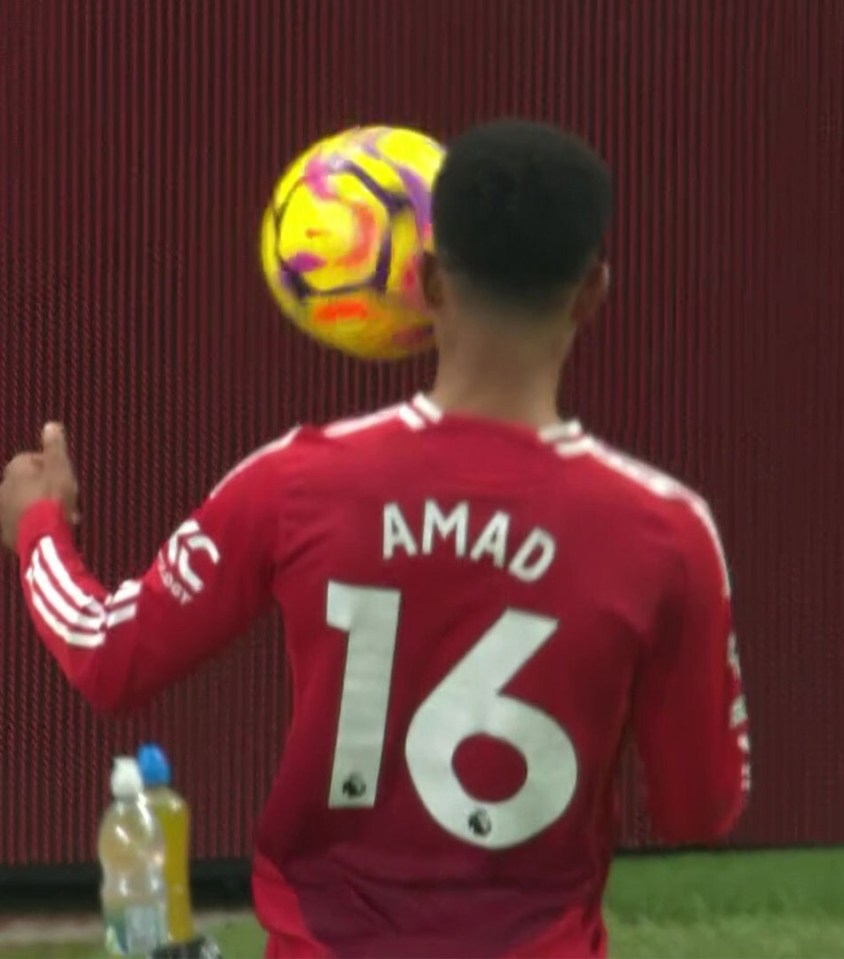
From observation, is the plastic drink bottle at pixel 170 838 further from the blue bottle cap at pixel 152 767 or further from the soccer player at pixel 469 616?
the soccer player at pixel 469 616

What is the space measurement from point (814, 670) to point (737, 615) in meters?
0.26

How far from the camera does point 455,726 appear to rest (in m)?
1.92

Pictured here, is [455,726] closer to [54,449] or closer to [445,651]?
[445,651]

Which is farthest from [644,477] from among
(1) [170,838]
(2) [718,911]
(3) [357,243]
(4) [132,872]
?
(2) [718,911]

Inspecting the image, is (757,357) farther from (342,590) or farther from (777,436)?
(342,590)

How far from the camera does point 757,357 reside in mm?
5074

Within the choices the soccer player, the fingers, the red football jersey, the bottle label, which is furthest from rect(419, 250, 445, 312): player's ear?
the bottle label

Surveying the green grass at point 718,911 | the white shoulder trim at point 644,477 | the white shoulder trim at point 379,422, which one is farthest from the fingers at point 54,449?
the green grass at point 718,911

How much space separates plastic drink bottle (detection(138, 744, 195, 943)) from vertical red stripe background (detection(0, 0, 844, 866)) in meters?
1.40

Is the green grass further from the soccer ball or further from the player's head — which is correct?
the player's head

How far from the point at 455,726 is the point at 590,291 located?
463mm

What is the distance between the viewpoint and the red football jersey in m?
1.91

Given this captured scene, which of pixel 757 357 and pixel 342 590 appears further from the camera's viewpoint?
pixel 757 357

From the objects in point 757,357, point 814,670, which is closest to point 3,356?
point 757,357
